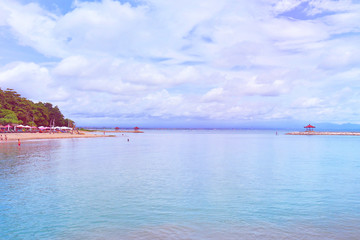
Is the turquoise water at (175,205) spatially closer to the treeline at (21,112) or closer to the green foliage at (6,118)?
the green foliage at (6,118)

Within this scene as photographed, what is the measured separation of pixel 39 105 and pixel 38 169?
397 feet

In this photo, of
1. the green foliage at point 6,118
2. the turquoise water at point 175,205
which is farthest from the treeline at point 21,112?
the turquoise water at point 175,205

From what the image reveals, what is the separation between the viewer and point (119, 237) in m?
11.7

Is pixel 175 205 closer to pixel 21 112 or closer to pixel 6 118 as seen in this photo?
pixel 6 118

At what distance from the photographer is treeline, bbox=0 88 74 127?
10025 cm

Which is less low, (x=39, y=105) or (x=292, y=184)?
(x=39, y=105)

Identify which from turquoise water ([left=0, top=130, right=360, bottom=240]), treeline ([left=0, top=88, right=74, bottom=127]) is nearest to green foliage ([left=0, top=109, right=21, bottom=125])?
treeline ([left=0, top=88, right=74, bottom=127])

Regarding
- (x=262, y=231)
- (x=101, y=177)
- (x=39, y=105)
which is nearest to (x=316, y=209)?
(x=262, y=231)

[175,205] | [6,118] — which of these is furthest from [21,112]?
[175,205]

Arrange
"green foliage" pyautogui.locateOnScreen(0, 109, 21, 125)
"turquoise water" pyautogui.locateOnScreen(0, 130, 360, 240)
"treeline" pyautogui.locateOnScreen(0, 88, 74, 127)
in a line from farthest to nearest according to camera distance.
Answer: "treeline" pyautogui.locateOnScreen(0, 88, 74, 127) < "green foliage" pyautogui.locateOnScreen(0, 109, 21, 125) < "turquoise water" pyautogui.locateOnScreen(0, 130, 360, 240)

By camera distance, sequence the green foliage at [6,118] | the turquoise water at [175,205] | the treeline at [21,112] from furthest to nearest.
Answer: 1. the treeline at [21,112]
2. the green foliage at [6,118]
3. the turquoise water at [175,205]

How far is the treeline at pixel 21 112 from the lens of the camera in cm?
10025

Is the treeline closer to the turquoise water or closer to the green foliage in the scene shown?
the green foliage

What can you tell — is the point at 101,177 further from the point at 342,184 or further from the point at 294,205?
the point at 342,184
